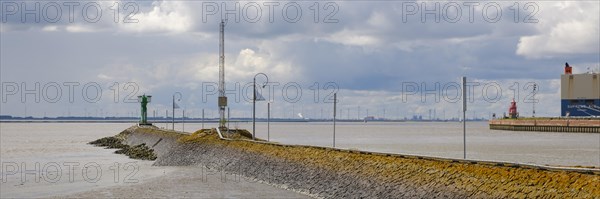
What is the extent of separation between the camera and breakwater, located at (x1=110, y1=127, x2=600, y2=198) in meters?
21.4

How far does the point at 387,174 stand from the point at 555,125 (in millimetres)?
125601

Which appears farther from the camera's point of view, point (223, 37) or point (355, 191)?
point (223, 37)

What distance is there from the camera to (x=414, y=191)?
85.9 ft

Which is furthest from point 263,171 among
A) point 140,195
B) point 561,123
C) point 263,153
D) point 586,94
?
point 586,94

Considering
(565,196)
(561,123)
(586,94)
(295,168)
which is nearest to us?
(565,196)

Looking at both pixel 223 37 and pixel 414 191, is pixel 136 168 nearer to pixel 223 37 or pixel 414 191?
→ pixel 414 191

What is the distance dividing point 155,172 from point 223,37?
4480 cm

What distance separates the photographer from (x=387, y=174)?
2953cm

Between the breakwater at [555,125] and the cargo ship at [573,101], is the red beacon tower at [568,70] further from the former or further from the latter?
the breakwater at [555,125]

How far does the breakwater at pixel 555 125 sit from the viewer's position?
134m

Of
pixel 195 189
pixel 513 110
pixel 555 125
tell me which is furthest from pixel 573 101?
pixel 195 189

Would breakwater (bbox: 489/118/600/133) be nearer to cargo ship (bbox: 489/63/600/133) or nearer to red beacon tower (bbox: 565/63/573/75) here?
cargo ship (bbox: 489/63/600/133)

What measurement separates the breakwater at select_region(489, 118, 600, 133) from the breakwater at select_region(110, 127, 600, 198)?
9974cm

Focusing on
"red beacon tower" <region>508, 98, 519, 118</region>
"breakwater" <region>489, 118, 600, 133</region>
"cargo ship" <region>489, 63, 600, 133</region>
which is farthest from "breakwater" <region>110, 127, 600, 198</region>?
"red beacon tower" <region>508, 98, 519, 118</region>
